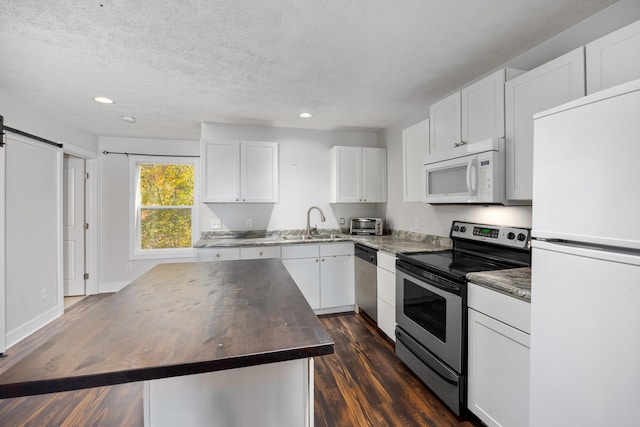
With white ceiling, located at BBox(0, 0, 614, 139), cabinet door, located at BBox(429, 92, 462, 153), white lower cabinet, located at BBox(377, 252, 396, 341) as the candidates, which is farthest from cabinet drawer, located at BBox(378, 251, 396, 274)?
white ceiling, located at BBox(0, 0, 614, 139)

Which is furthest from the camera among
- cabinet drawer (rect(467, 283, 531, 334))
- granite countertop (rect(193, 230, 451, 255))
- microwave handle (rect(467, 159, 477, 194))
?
granite countertop (rect(193, 230, 451, 255))

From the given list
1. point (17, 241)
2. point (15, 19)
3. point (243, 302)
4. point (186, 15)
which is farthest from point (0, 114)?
point (243, 302)

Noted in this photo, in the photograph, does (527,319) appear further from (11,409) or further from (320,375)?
(11,409)

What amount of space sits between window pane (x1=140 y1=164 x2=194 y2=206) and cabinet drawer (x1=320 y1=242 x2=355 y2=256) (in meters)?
2.41

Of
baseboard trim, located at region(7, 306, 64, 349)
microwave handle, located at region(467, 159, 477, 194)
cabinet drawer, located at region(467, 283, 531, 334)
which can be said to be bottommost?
baseboard trim, located at region(7, 306, 64, 349)

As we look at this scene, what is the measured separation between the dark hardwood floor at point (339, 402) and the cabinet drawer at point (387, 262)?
76cm

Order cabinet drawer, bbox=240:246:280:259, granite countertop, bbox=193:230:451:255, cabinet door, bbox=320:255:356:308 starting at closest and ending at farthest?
granite countertop, bbox=193:230:451:255
cabinet drawer, bbox=240:246:280:259
cabinet door, bbox=320:255:356:308

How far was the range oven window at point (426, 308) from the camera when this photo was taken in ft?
6.09

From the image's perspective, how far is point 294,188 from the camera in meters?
3.92

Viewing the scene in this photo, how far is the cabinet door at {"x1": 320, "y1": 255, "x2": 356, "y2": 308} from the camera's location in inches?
135

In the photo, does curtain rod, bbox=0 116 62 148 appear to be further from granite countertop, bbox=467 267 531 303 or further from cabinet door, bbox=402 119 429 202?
granite countertop, bbox=467 267 531 303

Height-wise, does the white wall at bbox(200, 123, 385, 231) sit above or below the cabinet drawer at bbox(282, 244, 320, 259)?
above

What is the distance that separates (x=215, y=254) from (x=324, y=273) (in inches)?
49.8

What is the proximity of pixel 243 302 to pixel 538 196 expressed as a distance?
1.32 metres
